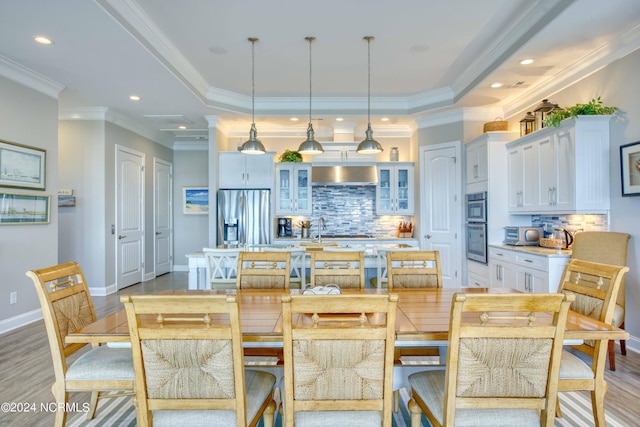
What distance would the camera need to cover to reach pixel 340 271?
2596 millimetres

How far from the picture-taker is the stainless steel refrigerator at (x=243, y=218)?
230 inches

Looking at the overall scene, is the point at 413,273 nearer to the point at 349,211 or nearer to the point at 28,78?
the point at 349,211

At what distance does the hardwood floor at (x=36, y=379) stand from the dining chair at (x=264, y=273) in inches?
49.8

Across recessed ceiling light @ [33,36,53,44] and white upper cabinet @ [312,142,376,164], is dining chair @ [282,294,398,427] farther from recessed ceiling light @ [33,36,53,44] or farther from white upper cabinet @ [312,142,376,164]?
white upper cabinet @ [312,142,376,164]

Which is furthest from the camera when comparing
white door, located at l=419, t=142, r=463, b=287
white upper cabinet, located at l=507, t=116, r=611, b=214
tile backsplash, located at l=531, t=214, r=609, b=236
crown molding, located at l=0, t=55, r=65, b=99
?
white door, located at l=419, t=142, r=463, b=287

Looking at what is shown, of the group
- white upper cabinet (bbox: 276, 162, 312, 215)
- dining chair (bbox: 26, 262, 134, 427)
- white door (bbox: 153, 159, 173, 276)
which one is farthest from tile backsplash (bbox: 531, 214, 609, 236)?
white door (bbox: 153, 159, 173, 276)

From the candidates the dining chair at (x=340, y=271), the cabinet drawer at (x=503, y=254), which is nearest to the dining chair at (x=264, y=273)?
the dining chair at (x=340, y=271)

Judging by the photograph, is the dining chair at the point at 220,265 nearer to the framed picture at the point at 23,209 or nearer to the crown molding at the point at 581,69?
the framed picture at the point at 23,209

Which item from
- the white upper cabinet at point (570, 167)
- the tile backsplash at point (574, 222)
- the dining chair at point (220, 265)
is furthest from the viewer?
the tile backsplash at point (574, 222)

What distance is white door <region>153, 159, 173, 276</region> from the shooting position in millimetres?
7055

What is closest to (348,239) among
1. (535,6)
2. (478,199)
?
(478,199)

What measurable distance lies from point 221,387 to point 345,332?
1.66ft

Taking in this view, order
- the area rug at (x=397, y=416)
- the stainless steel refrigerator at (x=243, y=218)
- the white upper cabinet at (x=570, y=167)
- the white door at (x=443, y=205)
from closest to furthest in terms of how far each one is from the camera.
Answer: the area rug at (x=397, y=416), the white upper cabinet at (x=570, y=167), the white door at (x=443, y=205), the stainless steel refrigerator at (x=243, y=218)

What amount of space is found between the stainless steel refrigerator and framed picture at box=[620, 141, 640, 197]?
4449 mm
